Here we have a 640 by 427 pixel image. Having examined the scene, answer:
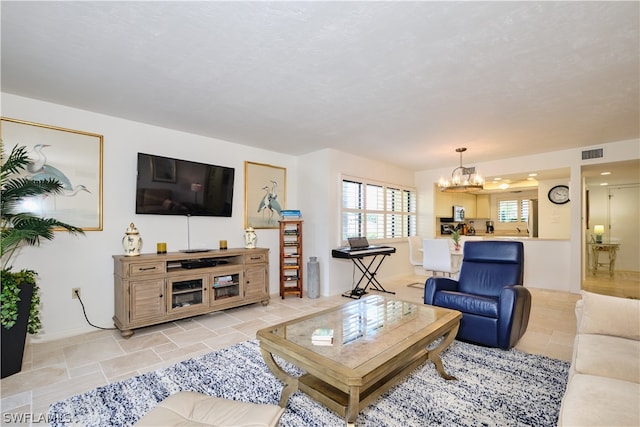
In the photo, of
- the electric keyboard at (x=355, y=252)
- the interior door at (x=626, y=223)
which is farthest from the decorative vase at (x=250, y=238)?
the interior door at (x=626, y=223)

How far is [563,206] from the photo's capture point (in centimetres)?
650

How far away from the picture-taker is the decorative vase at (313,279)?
4723mm

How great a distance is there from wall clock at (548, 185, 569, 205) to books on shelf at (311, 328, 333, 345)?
23.1ft

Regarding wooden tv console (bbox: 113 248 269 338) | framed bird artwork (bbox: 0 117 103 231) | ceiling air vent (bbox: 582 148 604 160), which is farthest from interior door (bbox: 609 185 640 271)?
framed bird artwork (bbox: 0 117 103 231)

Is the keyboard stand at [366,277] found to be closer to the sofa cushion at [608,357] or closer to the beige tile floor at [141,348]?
the beige tile floor at [141,348]

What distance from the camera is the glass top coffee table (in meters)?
1.53

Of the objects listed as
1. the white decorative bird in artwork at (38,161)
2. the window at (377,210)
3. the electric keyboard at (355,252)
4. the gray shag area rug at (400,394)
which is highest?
the white decorative bird in artwork at (38,161)

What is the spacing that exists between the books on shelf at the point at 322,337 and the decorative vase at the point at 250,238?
2.62 m

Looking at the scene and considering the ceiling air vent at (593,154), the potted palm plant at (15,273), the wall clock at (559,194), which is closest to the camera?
the potted palm plant at (15,273)

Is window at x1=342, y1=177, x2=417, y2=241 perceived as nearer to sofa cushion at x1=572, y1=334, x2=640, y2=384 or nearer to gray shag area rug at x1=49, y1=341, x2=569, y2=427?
gray shag area rug at x1=49, y1=341, x2=569, y2=427

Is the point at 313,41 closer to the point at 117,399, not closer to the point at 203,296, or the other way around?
the point at 117,399

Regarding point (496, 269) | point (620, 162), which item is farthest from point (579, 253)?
point (496, 269)

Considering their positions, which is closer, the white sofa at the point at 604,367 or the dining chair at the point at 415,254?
the white sofa at the point at 604,367

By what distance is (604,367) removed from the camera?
152 centimetres
